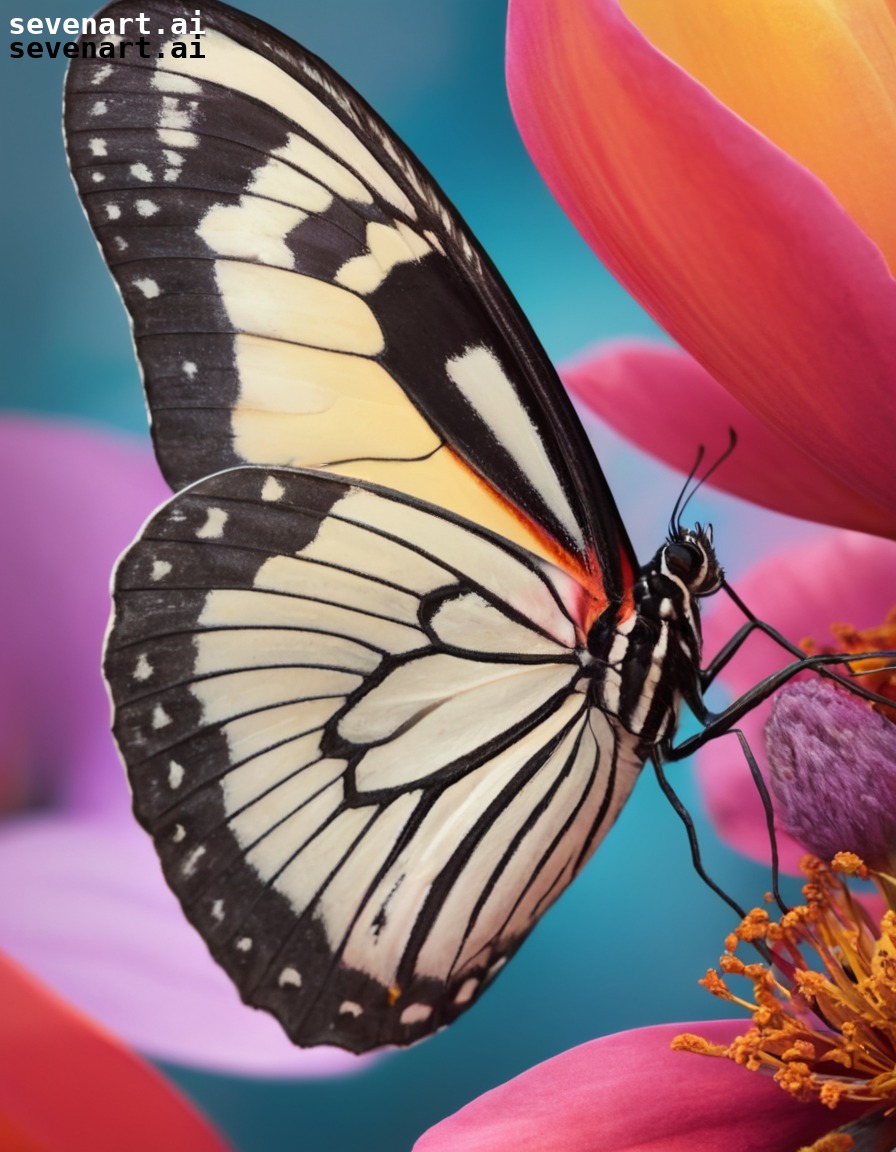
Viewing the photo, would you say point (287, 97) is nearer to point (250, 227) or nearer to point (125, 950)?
point (250, 227)

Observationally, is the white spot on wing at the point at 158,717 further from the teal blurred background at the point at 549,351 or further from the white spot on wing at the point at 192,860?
the teal blurred background at the point at 549,351

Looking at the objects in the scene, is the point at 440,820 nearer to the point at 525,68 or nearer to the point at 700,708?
the point at 700,708

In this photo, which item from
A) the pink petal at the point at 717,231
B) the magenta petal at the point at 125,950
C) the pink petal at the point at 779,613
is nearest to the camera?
the pink petal at the point at 717,231

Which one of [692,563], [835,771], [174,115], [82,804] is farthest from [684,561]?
[82,804]

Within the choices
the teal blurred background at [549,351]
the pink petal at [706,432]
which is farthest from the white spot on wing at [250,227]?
the teal blurred background at [549,351]

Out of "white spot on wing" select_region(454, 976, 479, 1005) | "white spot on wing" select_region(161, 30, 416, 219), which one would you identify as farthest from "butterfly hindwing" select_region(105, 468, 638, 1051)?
"white spot on wing" select_region(161, 30, 416, 219)

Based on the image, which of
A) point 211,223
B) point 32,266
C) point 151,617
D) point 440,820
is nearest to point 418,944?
point 440,820
